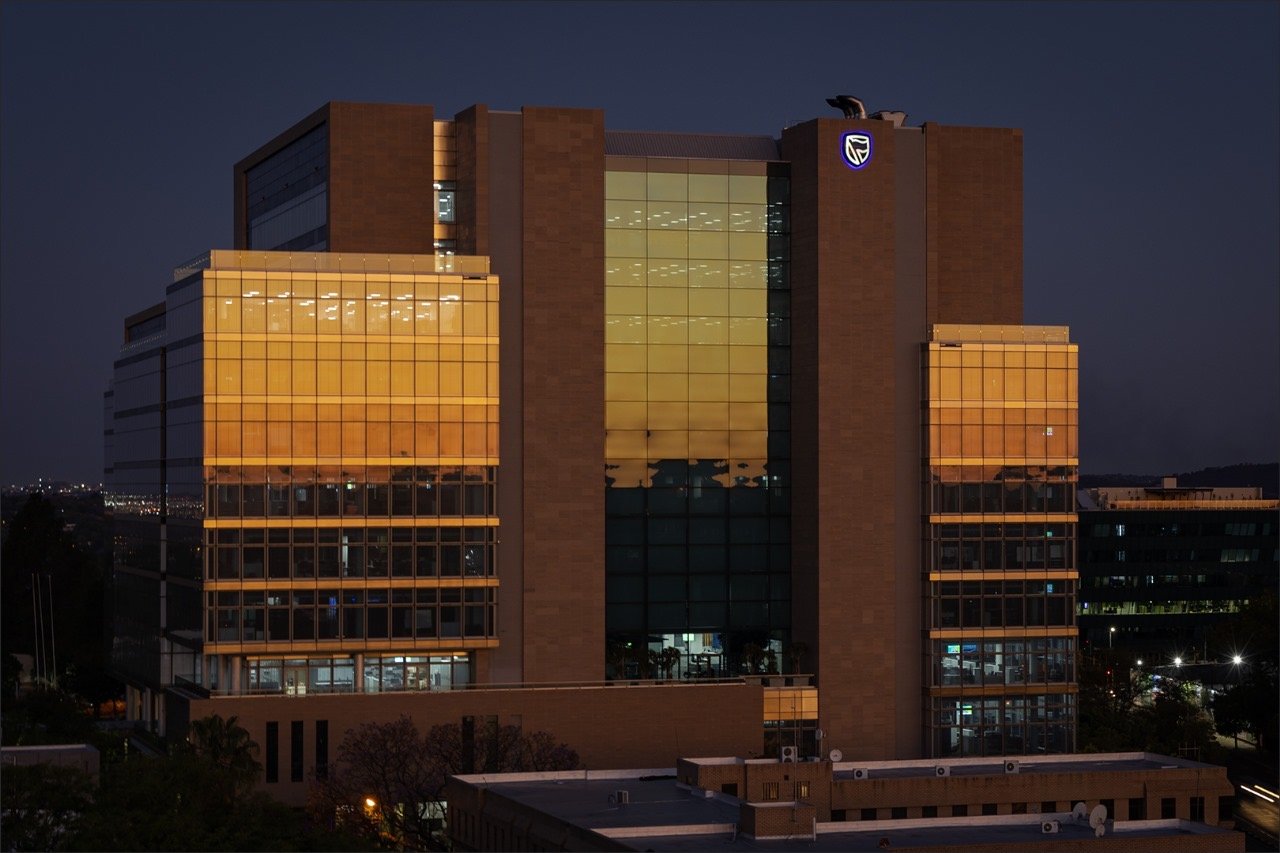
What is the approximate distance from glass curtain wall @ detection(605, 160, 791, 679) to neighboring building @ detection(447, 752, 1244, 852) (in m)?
22.6

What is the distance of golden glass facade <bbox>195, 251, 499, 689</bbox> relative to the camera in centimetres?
11588

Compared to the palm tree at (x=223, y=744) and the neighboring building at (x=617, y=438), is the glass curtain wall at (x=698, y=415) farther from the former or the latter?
the palm tree at (x=223, y=744)

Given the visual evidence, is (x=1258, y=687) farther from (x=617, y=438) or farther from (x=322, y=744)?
(x=322, y=744)

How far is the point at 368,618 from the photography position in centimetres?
11706

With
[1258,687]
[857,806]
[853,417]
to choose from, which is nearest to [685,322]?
[853,417]

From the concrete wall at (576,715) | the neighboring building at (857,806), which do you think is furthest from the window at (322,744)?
the neighboring building at (857,806)

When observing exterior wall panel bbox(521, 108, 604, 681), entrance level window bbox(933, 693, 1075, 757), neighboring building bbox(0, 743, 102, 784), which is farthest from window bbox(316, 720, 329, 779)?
entrance level window bbox(933, 693, 1075, 757)

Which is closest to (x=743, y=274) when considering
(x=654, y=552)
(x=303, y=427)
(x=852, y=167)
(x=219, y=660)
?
(x=852, y=167)

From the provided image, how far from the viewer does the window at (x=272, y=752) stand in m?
112

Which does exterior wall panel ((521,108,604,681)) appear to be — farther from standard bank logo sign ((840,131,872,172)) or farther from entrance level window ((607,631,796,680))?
standard bank logo sign ((840,131,872,172))

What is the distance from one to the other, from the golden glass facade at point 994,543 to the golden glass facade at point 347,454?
28520mm

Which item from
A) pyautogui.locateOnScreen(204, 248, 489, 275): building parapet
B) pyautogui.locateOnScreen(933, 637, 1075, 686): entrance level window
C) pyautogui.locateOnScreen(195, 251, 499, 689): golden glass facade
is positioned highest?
pyautogui.locateOnScreen(204, 248, 489, 275): building parapet

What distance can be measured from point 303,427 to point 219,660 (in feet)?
46.8

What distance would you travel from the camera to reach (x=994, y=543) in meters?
128
